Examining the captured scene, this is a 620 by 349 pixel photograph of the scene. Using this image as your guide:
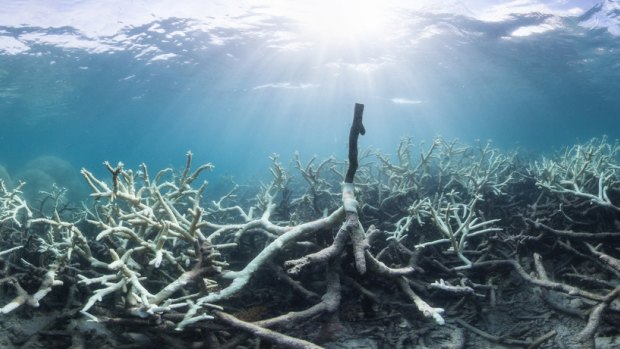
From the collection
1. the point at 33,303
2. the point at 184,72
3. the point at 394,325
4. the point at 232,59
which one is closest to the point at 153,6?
the point at 232,59

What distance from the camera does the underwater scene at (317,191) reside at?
10.4ft

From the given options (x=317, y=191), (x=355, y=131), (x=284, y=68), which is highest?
(x=355, y=131)

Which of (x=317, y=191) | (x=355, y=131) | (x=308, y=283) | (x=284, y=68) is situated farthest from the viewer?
(x=284, y=68)

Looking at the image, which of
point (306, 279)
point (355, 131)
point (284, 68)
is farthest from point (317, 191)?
point (284, 68)

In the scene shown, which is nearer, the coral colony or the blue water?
the coral colony

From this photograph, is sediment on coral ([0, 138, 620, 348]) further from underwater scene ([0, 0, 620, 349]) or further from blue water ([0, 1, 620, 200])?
blue water ([0, 1, 620, 200])

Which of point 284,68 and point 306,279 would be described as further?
point 284,68

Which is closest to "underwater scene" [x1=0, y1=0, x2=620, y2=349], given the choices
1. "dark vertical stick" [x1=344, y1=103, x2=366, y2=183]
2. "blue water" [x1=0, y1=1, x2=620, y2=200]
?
"dark vertical stick" [x1=344, y1=103, x2=366, y2=183]

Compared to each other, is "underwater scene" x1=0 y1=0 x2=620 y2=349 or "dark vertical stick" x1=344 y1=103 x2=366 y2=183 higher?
"dark vertical stick" x1=344 y1=103 x2=366 y2=183

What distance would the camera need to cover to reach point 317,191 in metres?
6.27

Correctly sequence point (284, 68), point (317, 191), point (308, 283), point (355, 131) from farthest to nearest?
point (284, 68) → point (317, 191) → point (308, 283) → point (355, 131)

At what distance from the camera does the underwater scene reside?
3170 millimetres

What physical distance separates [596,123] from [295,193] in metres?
61.0

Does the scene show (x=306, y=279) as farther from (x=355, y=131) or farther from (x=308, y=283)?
(x=355, y=131)
